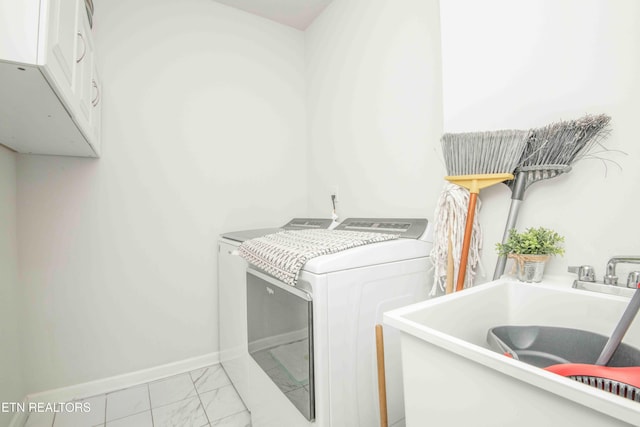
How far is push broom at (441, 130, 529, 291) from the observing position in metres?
0.99

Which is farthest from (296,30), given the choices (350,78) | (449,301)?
(449,301)

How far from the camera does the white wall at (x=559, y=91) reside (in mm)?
843

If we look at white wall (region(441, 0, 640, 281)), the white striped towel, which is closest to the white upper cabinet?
the white striped towel

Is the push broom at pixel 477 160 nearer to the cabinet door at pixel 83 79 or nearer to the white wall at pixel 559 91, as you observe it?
the white wall at pixel 559 91

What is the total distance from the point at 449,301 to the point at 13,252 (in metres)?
2.12

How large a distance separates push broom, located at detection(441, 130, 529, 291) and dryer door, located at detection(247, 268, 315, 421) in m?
0.58

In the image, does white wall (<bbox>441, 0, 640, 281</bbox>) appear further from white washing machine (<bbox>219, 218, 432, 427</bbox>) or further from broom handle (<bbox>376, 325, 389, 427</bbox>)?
broom handle (<bbox>376, 325, 389, 427</bbox>)

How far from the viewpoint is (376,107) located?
1.80 metres

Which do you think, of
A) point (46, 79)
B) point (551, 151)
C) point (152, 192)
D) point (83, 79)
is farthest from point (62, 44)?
point (551, 151)

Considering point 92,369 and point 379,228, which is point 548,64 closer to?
point 379,228

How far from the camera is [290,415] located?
116 cm

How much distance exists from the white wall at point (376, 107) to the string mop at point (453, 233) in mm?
285

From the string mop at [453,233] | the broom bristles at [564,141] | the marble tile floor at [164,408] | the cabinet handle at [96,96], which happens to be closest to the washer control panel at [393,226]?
the string mop at [453,233]

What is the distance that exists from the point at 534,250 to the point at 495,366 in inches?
24.0
